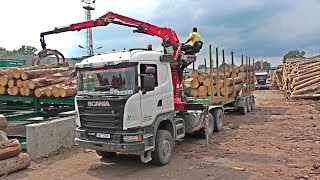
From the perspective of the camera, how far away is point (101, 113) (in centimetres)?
762

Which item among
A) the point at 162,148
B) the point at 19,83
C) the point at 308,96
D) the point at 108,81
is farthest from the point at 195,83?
the point at 308,96

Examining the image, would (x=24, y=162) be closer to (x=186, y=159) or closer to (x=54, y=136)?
(x=54, y=136)

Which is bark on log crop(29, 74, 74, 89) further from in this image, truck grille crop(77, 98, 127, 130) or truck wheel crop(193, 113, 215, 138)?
truck wheel crop(193, 113, 215, 138)

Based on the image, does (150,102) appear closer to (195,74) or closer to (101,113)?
(101,113)

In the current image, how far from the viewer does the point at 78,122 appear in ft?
26.5

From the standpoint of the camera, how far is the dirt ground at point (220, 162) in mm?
7543

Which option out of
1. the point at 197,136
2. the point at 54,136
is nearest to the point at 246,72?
the point at 197,136

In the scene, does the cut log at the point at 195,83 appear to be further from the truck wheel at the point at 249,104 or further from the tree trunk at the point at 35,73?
the tree trunk at the point at 35,73

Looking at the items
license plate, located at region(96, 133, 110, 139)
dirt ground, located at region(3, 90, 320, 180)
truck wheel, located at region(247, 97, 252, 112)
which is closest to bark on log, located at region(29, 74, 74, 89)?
dirt ground, located at region(3, 90, 320, 180)

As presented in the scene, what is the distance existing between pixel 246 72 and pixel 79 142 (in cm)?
1256

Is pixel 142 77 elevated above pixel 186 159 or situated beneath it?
elevated above

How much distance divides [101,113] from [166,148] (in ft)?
6.20

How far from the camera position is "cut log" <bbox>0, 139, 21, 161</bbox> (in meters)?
7.96

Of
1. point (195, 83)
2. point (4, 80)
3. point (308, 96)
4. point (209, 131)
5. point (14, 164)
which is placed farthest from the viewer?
point (308, 96)
